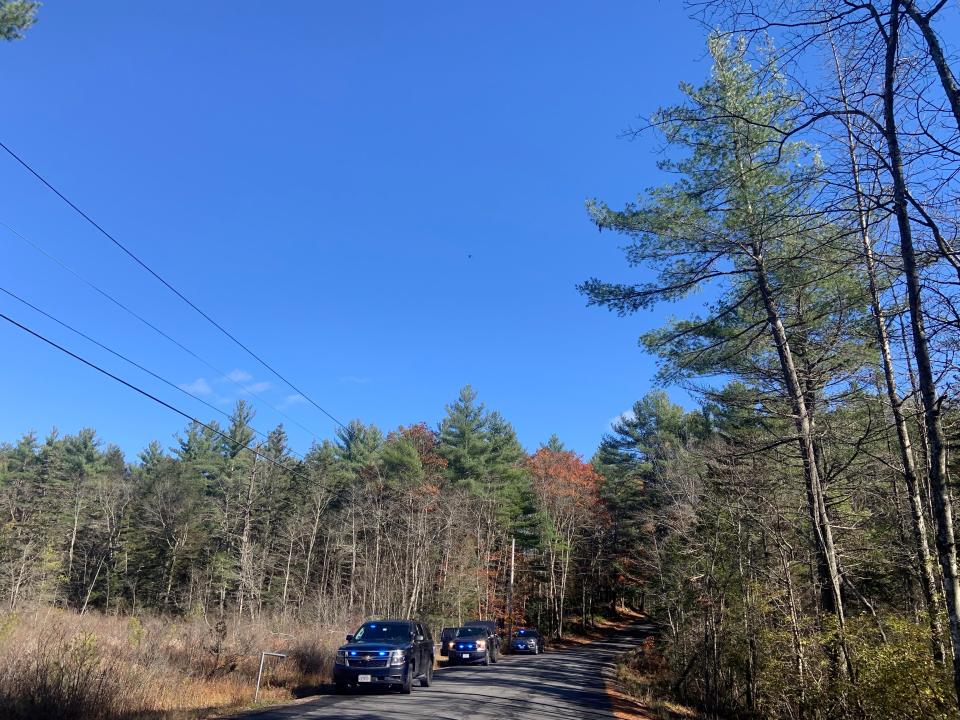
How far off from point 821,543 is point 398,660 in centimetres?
909

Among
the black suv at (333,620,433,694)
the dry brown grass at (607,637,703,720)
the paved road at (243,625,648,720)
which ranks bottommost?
the dry brown grass at (607,637,703,720)

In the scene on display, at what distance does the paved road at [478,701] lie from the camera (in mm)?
10180

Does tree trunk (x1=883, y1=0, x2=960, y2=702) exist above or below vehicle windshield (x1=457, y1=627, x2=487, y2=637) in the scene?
above

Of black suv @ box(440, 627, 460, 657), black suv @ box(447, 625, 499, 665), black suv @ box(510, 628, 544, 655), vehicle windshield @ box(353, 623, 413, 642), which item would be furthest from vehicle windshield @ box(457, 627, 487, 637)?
A: vehicle windshield @ box(353, 623, 413, 642)

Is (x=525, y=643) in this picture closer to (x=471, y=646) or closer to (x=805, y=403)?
(x=471, y=646)

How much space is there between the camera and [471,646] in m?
Result: 25.5

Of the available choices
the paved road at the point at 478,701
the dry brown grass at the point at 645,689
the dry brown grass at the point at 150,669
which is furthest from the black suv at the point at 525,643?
the dry brown grass at the point at 150,669

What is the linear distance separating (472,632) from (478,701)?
47.6ft

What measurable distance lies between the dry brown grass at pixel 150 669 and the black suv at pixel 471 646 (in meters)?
8.46

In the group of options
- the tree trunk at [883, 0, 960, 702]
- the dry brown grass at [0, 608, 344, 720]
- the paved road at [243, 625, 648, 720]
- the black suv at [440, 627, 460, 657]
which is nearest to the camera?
the tree trunk at [883, 0, 960, 702]

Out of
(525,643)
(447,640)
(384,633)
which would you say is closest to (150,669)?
(384,633)

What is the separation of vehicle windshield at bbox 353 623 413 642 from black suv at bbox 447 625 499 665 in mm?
11846

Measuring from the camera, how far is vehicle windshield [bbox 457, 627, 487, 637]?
86.0 feet

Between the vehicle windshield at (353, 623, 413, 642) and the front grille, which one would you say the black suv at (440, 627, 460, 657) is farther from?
the front grille
